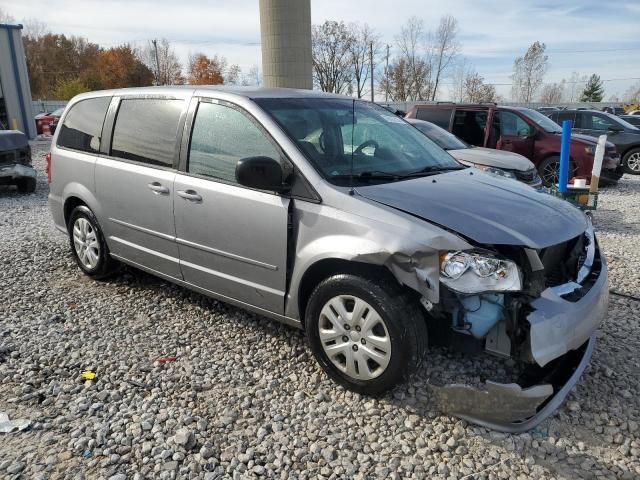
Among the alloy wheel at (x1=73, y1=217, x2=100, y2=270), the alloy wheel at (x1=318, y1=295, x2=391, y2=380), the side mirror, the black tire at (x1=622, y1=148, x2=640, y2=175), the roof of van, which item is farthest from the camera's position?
the black tire at (x1=622, y1=148, x2=640, y2=175)

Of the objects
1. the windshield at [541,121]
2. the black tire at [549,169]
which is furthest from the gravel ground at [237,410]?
the windshield at [541,121]

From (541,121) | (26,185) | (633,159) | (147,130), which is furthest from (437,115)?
(26,185)

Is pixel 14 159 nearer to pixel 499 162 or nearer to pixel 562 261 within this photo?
pixel 499 162

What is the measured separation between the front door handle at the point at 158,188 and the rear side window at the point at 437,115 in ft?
26.4

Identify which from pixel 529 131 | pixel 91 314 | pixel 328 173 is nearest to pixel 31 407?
pixel 91 314

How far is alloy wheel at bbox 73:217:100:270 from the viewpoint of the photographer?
4945 millimetres

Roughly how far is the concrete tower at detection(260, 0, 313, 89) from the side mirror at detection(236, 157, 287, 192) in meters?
15.4

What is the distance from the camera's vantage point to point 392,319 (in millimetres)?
2826

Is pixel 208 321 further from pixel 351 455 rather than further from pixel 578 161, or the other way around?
pixel 578 161

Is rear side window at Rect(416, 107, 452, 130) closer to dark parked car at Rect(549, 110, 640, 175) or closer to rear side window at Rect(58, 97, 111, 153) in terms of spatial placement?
dark parked car at Rect(549, 110, 640, 175)

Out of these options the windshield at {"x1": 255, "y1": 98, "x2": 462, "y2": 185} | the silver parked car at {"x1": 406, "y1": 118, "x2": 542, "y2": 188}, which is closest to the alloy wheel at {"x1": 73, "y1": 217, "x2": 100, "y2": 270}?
the windshield at {"x1": 255, "y1": 98, "x2": 462, "y2": 185}

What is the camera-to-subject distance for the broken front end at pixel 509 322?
2676 millimetres

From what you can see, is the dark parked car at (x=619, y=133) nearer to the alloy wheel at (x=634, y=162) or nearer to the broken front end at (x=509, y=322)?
the alloy wheel at (x=634, y=162)

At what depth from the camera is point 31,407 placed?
3.05m
